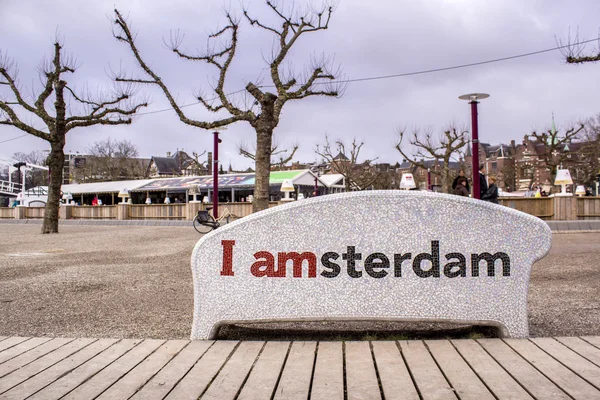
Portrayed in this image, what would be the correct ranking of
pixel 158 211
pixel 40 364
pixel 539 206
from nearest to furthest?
1. pixel 40 364
2. pixel 539 206
3. pixel 158 211

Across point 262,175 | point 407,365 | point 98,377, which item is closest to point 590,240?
point 262,175

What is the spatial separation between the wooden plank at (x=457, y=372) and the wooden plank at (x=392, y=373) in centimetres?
22

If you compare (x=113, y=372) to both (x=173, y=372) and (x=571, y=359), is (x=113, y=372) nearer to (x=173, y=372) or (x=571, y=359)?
(x=173, y=372)

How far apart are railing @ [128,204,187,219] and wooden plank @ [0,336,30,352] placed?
23867 millimetres

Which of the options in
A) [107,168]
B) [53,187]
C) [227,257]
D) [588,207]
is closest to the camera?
[227,257]

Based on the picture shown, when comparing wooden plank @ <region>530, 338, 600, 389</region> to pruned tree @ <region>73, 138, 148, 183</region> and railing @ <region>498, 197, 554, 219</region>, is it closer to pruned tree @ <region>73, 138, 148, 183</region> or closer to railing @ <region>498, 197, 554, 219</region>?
railing @ <region>498, 197, 554, 219</region>

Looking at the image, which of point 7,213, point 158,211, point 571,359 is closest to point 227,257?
point 571,359

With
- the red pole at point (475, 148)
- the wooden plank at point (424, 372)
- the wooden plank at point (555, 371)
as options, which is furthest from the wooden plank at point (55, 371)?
the red pole at point (475, 148)

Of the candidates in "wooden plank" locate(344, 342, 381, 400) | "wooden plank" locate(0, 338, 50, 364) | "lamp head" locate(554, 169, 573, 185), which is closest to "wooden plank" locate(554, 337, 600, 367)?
"wooden plank" locate(344, 342, 381, 400)

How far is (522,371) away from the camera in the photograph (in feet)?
9.32

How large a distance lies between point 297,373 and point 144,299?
336cm

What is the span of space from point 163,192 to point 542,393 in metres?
41.6

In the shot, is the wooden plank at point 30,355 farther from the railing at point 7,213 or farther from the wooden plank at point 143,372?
the railing at point 7,213

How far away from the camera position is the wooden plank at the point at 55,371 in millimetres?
2666
